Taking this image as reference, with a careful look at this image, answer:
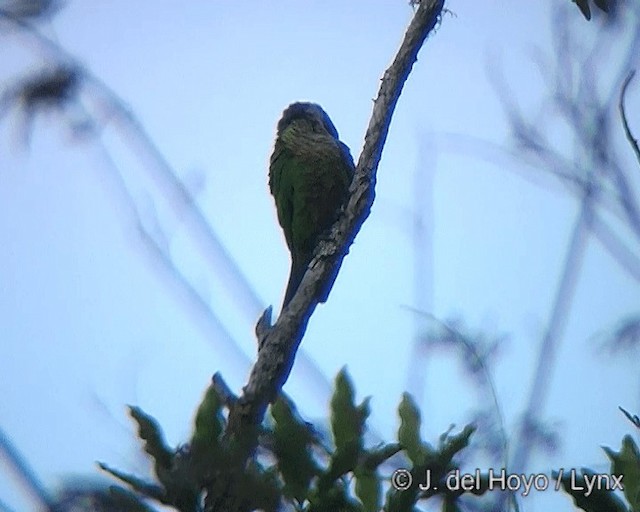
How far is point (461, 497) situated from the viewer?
313 cm

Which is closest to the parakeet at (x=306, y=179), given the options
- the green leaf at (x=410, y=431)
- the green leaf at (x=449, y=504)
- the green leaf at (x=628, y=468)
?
the green leaf at (x=410, y=431)

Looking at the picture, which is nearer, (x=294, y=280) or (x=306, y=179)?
(x=294, y=280)

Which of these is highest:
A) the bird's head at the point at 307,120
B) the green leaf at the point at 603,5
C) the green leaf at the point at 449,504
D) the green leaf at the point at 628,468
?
the bird's head at the point at 307,120

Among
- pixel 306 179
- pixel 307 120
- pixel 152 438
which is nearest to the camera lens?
pixel 152 438

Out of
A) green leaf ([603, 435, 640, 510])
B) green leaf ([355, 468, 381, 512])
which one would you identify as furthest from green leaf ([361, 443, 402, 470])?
green leaf ([603, 435, 640, 510])

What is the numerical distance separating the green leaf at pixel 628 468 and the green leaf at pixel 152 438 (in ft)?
5.65

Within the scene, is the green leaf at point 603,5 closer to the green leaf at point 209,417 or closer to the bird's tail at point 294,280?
the bird's tail at point 294,280

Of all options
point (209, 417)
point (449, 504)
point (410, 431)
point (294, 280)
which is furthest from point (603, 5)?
point (209, 417)

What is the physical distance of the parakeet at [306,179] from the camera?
396cm

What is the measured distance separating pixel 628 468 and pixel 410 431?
0.85 m

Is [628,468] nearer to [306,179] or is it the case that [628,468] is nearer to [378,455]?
[378,455]

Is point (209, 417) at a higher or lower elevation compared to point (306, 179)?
lower

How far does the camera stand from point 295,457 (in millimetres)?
2932

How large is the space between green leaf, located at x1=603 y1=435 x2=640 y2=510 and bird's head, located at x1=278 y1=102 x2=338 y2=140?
80.2 inches
